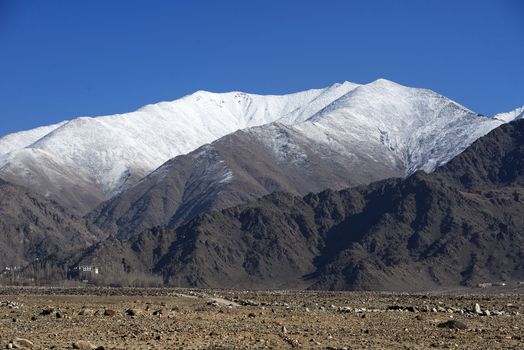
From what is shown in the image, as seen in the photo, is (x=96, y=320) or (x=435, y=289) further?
(x=435, y=289)

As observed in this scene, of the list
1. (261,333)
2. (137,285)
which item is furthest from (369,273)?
(261,333)

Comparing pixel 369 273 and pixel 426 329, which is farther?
pixel 369 273

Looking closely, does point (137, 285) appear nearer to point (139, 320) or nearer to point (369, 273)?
point (369, 273)

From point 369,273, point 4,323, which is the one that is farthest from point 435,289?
point 4,323

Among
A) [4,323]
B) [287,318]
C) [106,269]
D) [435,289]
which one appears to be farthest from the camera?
[106,269]

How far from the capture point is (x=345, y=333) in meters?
46.7

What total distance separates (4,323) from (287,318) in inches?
634

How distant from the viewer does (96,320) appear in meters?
50.9

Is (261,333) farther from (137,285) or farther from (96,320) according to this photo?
(137,285)

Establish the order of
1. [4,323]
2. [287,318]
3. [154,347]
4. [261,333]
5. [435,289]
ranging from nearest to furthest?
[154,347] < [261,333] < [4,323] < [287,318] < [435,289]

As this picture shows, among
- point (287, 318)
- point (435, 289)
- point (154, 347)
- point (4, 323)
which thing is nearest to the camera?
point (154, 347)

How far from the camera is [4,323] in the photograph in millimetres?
48969

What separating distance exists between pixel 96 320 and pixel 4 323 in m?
4.65

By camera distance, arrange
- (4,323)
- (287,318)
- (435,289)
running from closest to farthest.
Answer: (4,323), (287,318), (435,289)
